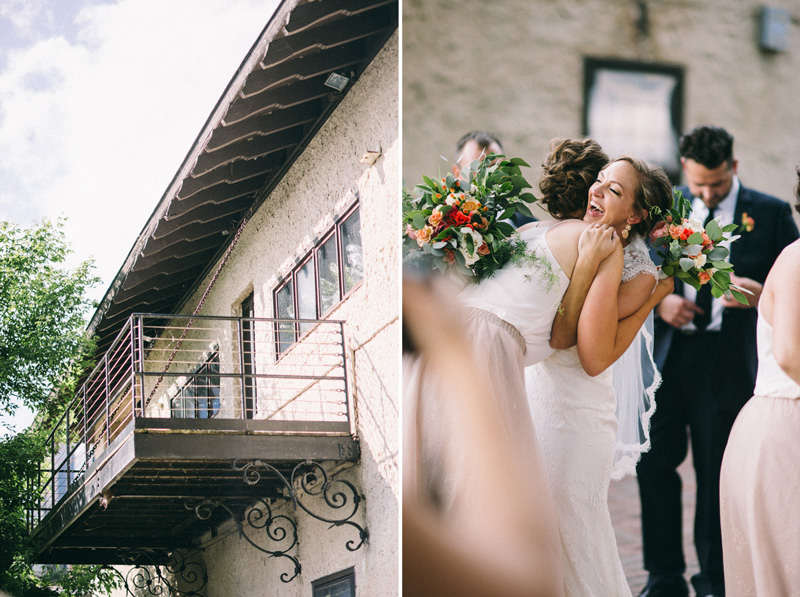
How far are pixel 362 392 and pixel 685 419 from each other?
2.77m

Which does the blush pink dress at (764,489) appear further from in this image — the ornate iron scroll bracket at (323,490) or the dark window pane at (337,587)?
the dark window pane at (337,587)

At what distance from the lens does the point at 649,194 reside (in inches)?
98.9

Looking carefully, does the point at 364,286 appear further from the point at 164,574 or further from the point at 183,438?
the point at 164,574

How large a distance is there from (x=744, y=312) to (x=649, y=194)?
17.1 inches

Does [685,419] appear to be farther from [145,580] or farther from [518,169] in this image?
[145,580]

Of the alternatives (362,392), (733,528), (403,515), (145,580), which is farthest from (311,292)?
(733,528)

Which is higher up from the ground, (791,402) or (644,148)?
(644,148)

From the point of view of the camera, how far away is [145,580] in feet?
21.2

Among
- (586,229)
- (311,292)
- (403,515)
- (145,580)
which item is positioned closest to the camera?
(586,229)

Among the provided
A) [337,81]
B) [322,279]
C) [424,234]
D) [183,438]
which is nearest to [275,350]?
[322,279]

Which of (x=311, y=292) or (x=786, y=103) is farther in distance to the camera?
(x=311, y=292)

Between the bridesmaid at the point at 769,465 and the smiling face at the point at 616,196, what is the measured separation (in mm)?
453

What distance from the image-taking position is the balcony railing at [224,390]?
527 centimetres

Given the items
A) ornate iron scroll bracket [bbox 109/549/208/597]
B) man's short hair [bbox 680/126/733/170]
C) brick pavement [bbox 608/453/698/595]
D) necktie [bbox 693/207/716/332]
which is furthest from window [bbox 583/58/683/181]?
ornate iron scroll bracket [bbox 109/549/208/597]
